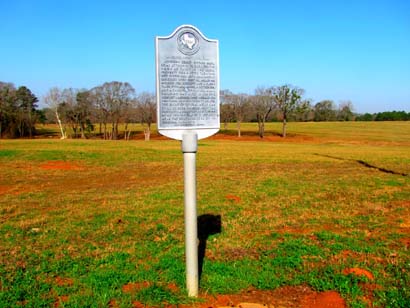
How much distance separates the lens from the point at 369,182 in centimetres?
1229

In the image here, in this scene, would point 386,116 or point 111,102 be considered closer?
point 111,102

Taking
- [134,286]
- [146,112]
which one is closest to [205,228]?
[134,286]

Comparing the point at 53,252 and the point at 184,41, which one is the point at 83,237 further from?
the point at 184,41

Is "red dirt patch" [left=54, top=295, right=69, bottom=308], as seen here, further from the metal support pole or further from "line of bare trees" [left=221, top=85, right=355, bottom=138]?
"line of bare trees" [left=221, top=85, right=355, bottom=138]

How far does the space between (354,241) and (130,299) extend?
3530 mm

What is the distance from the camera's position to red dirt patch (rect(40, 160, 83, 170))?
672 inches

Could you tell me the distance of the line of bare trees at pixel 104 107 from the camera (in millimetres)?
67375

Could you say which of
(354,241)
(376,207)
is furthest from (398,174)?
(354,241)

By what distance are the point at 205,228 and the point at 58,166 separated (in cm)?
1294

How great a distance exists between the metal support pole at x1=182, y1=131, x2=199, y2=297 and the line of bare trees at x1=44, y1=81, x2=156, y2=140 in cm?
6307

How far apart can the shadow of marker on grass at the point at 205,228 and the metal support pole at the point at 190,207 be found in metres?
0.77

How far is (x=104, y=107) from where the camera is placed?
2687 inches

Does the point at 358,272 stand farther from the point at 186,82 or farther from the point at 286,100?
the point at 286,100

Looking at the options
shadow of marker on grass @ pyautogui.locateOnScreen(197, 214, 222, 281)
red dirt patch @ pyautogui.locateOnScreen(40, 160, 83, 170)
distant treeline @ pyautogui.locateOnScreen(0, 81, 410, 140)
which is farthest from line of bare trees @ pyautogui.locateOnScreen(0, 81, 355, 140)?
shadow of marker on grass @ pyautogui.locateOnScreen(197, 214, 222, 281)
